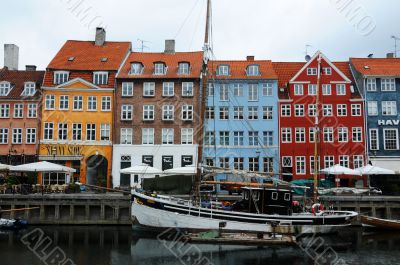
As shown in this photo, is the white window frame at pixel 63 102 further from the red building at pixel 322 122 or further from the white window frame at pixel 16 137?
the red building at pixel 322 122

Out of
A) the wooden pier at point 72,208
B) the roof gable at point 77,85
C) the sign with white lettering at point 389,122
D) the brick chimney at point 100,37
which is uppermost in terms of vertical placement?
the brick chimney at point 100,37

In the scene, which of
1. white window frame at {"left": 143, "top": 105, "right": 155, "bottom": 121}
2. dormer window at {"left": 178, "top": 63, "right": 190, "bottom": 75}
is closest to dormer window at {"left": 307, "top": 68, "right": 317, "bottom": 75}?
dormer window at {"left": 178, "top": 63, "right": 190, "bottom": 75}

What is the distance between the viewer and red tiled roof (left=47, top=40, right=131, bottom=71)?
162 ft

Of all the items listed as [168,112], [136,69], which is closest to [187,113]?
[168,112]

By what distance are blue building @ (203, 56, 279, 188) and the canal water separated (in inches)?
678

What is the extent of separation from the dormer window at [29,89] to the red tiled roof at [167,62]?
9429 mm

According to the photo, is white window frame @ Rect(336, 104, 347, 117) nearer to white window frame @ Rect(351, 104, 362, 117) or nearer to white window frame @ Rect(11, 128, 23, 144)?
white window frame @ Rect(351, 104, 362, 117)


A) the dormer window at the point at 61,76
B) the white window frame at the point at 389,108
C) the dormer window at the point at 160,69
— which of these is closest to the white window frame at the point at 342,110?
the white window frame at the point at 389,108

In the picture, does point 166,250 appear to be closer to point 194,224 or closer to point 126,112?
point 194,224

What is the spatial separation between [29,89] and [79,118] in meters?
6.60

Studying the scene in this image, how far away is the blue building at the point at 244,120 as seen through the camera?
48.2 metres

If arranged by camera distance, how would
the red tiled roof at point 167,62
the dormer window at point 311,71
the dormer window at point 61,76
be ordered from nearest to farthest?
the red tiled roof at point 167,62 → the dormer window at point 61,76 → the dormer window at point 311,71

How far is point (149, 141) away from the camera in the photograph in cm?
4812

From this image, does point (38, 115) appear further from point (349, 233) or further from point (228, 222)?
point (349, 233)
